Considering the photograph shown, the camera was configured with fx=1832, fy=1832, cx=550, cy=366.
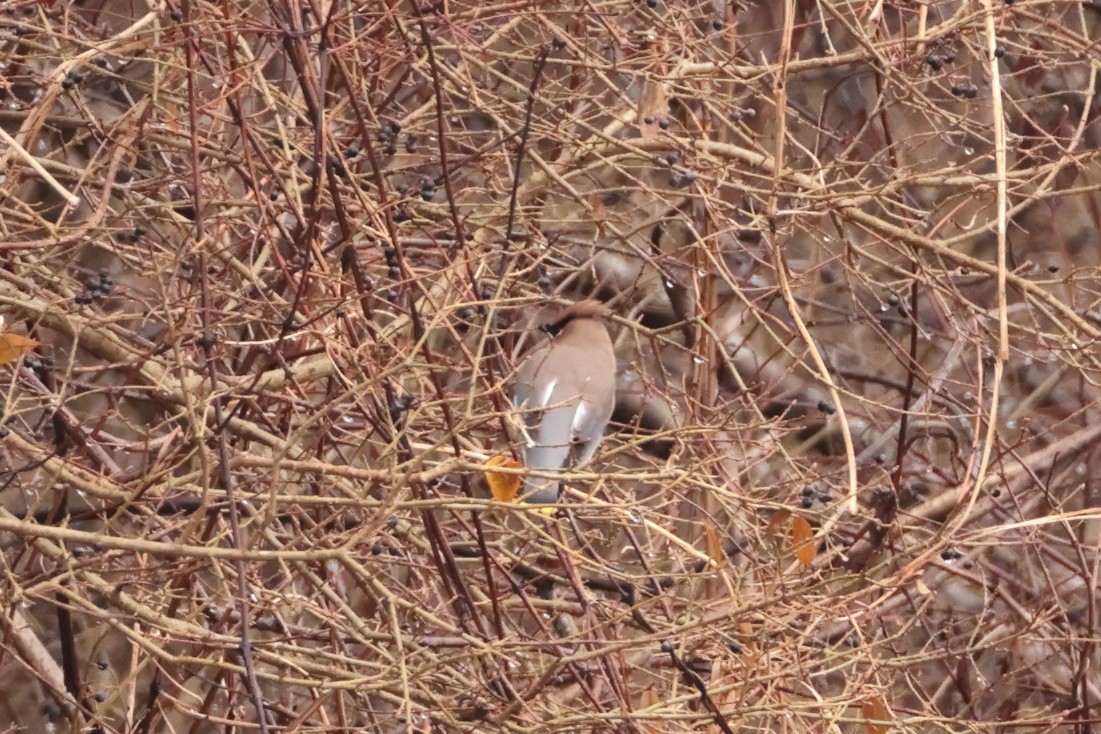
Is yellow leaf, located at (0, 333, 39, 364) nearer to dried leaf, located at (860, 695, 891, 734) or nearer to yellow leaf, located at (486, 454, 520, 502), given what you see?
yellow leaf, located at (486, 454, 520, 502)

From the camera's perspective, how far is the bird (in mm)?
4215

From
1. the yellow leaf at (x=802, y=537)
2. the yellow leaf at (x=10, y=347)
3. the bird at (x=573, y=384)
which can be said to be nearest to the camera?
the yellow leaf at (x=10, y=347)

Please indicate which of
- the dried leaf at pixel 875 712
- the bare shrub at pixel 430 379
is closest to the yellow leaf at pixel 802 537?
the bare shrub at pixel 430 379

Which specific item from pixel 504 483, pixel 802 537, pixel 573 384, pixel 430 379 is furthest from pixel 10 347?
pixel 573 384

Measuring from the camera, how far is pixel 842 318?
23.3 feet

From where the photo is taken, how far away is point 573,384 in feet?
13.9

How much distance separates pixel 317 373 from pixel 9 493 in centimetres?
228

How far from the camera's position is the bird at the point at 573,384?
166 inches

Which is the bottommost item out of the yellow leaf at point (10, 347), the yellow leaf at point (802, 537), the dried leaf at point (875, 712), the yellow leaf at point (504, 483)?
the dried leaf at point (875, 712)

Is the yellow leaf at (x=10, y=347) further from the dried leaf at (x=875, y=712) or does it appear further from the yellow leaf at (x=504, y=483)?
the dried leaf at (x=875, y=712)

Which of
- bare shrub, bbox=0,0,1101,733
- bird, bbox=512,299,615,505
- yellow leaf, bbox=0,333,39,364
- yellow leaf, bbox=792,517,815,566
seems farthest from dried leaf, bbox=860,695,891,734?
yellow leaf, bbox=0,333,39,364

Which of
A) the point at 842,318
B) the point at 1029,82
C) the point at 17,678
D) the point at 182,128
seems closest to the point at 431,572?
the point at 182,128

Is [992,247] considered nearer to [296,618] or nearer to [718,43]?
[718,43]

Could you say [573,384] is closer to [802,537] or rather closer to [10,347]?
[802,537]
